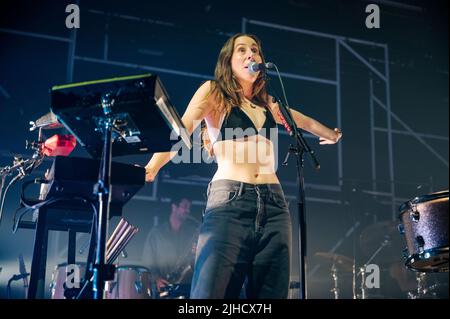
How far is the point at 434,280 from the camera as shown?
693 cm

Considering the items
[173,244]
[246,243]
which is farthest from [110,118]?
[173,244]

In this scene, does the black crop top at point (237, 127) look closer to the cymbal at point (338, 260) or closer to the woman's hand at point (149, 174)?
the woman's hand at point (149, 174)

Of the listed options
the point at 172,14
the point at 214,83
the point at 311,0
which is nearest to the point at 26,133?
the point at 172,14

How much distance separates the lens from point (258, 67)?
279cm

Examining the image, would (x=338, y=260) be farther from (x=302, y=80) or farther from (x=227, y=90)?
(x=227, y=90)

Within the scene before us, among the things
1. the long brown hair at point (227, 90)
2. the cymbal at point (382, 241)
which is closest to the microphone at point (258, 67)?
the long brown hair at point (227, 90)

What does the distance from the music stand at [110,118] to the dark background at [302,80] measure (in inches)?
141

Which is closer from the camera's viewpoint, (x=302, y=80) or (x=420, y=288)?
(x=420, y=288)

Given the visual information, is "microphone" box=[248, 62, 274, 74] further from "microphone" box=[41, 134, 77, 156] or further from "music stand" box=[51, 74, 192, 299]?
"microphone" box=[41, 134, 77, 156]

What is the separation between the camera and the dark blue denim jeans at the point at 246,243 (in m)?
2.33

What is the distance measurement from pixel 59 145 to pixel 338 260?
4.48 metres

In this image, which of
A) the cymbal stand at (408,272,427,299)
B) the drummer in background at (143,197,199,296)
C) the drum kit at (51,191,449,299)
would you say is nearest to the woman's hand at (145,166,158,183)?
the drum kit at (51,191,449,299)

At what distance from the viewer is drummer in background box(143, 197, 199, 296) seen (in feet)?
20.1
